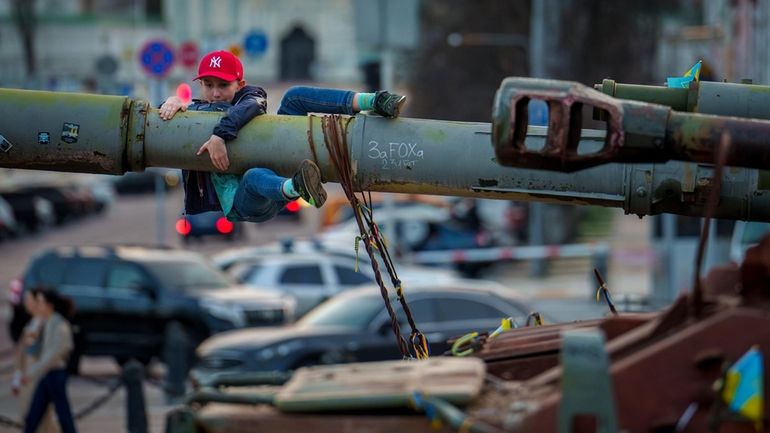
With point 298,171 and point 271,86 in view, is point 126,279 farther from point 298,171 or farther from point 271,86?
point 271,86

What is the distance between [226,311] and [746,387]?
18905 mm

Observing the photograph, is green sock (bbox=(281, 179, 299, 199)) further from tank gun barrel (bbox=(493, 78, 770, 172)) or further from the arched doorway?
the arched doorway

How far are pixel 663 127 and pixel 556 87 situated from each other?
0.32 metres

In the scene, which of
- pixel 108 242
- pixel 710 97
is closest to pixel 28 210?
pixel 108 242

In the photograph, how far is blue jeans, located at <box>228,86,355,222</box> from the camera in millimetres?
6770

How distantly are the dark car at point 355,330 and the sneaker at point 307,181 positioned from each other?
33.6 ft

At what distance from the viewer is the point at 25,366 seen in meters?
13.3

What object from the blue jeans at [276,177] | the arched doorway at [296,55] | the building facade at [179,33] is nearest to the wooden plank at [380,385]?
the blue jeans at [276,177]

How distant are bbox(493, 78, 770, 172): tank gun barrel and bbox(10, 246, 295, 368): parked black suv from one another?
17.0 metres

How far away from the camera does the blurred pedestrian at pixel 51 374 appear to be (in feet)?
42.5

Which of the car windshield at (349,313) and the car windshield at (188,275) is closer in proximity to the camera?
the car windshield at (349,313)

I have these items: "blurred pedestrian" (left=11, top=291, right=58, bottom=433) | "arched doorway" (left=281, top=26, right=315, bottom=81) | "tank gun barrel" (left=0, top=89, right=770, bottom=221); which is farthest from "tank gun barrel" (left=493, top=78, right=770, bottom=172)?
"arched doorway" (left=281, top=26, right=315, bottom=81)

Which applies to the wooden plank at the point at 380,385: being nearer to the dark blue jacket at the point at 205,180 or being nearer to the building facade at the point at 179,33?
the dark blue jacket at the point at 205,180

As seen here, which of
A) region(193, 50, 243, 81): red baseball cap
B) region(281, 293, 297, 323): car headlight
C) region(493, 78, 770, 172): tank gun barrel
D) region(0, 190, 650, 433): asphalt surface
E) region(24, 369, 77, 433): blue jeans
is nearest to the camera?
region(493, 78, 770, 172): tank gun barrel
